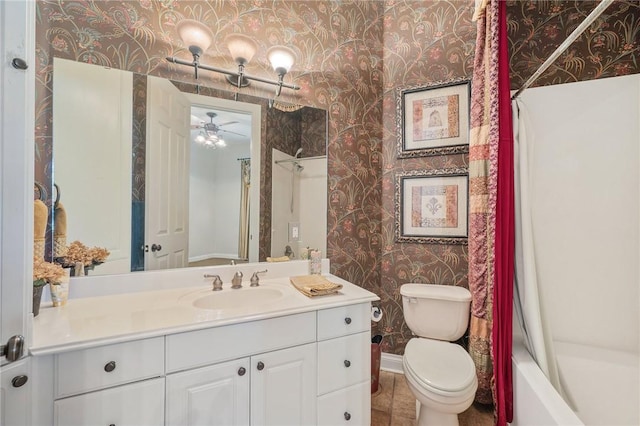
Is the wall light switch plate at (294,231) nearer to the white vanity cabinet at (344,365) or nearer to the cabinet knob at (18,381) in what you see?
the white vanity cabinet at (344,365)

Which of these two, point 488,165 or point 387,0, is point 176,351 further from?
point 387,0

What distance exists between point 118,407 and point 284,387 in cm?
60

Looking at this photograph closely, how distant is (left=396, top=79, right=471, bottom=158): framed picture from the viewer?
189cm

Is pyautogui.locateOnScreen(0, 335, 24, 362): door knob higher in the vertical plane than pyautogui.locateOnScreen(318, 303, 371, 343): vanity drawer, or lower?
higher

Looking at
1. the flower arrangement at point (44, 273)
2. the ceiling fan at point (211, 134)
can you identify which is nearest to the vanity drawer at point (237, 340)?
the flower arrangement at point (44, 273)

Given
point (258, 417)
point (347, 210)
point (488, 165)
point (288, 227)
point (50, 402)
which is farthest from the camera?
point (347, 210)

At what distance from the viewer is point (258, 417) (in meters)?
1.10

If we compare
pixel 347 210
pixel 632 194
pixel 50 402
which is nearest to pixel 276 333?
pixel 50 402

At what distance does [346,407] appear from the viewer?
1.30 m

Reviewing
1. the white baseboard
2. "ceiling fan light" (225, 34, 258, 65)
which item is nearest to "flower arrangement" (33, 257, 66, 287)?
"ceiling fan light" (225, 34, 258, 65)

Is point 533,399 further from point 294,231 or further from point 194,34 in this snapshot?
point 194,34

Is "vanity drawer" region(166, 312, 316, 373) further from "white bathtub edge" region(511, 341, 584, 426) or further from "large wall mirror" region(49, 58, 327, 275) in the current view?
"white bathtub edge" region(511, 341, 584, 426)

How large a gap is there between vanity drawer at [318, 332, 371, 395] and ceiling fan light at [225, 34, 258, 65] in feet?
5.35

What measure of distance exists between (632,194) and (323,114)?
1.80m
